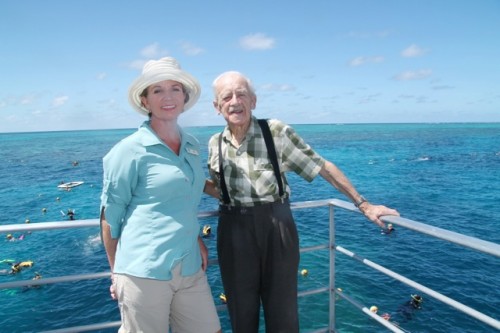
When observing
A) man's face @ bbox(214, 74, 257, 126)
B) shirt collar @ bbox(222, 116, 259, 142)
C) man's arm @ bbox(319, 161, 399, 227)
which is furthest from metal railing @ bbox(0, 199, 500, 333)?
man's face @ bbox(214, 74, 257, 126)

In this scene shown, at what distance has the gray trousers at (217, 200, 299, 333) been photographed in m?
3.07

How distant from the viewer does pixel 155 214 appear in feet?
8.90

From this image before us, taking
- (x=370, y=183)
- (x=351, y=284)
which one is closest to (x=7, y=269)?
(x=351, y=284)

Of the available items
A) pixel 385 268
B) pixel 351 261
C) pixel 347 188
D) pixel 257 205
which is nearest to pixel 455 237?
pixel 347 188

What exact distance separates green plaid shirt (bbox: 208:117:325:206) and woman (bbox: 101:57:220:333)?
0.33 meters

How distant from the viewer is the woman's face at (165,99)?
2.85 meters

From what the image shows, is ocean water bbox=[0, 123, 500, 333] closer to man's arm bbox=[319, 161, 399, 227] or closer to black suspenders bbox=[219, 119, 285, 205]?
black suspenders bbox=[219, 119, 285, 205]

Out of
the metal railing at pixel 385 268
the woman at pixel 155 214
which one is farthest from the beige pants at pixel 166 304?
the metal railing at pixel 385 268

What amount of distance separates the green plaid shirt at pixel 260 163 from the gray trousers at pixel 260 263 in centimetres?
12

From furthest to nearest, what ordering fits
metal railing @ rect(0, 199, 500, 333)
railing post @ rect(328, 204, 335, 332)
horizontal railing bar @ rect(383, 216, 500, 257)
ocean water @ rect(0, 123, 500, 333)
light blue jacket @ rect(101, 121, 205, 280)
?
ocean water @ rect(0, 123, 500, 333) → railing post @ rect(328, 204, 335, 332) → light blue jacket @ rect(101, 121, 205, 280) → metal railing @ rect(0, 199, 500, 333) → horizontal railing bar @ rect(383, 216, 500, 257)

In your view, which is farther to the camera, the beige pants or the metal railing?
the beige pants

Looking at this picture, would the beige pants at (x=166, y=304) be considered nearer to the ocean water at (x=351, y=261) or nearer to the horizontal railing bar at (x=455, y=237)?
the ocean water at (x=351, y=261)

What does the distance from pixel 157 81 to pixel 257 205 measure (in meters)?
1.32

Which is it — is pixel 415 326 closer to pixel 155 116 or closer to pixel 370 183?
pixel 155 116
